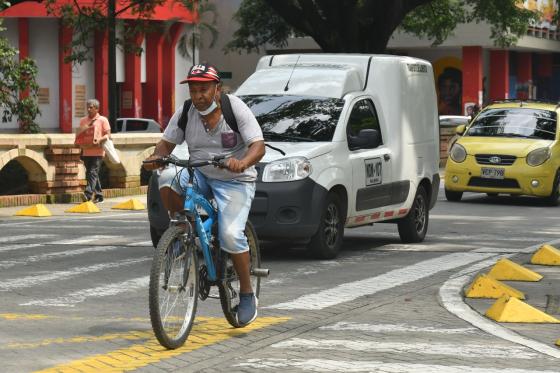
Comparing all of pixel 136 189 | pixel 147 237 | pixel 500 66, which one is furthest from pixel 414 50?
pixel 147 237

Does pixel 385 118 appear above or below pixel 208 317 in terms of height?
above

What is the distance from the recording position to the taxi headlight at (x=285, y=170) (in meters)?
13.9

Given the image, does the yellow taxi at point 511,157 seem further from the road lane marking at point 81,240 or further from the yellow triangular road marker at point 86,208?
the road lane marking at point 81,240

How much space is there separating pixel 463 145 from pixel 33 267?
12374 millimetres

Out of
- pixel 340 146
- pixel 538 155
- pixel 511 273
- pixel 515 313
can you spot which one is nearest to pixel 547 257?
pixel 511 273

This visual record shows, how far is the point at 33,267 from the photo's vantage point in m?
13.6

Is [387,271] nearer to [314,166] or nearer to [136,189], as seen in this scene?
[314,166]

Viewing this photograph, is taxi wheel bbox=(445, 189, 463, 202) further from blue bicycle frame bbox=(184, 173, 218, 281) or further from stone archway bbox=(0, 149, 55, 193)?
blue bicycle frame bbox=(184, 173, 218, 281)

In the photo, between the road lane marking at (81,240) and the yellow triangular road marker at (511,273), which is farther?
the road lane marking at (81,240)

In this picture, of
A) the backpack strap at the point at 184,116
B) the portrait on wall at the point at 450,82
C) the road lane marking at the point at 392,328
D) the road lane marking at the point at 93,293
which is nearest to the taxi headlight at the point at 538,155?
the road lane marking at the point at 93,293

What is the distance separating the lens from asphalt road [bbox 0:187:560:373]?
8320mm

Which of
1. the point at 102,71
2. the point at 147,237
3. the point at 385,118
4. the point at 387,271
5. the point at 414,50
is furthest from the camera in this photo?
the point at 414,50

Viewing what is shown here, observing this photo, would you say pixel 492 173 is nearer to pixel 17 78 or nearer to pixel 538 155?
pixel 538 155

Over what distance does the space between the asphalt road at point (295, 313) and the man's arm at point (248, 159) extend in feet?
3.63
